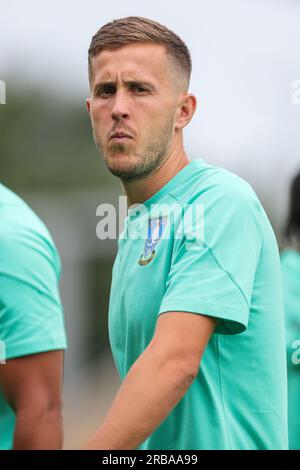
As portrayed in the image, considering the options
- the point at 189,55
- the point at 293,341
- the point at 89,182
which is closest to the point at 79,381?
the point at 293,341

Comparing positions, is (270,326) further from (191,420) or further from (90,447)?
(90,447)

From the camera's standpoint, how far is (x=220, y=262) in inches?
125

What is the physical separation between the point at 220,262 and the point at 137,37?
93 cm

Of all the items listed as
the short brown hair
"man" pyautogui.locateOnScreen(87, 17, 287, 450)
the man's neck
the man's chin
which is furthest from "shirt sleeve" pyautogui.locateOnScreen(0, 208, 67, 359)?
the short brown hair

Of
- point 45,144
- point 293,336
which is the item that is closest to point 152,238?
point 293,336

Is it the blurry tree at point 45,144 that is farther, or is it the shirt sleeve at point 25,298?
the blurry tree at point 45,144

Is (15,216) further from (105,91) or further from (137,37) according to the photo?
(137,37)

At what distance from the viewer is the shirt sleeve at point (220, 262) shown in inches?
123

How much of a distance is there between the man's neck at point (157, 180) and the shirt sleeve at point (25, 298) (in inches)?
25.1

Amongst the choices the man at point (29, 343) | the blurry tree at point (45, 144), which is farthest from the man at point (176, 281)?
the blurry tree at point (45, 144)

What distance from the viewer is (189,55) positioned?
4012 millimetres

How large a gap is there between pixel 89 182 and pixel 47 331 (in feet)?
91.3

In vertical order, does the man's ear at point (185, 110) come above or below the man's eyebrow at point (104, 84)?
below

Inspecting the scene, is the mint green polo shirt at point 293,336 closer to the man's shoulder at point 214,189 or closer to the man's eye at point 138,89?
the man's shoulder at point 214,189
